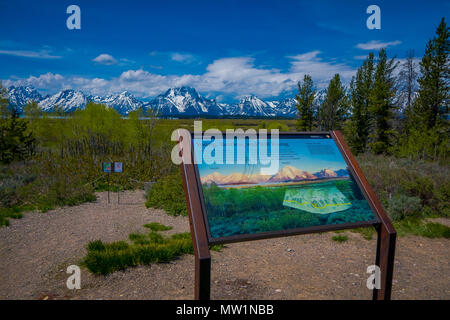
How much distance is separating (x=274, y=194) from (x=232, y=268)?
6.81ft

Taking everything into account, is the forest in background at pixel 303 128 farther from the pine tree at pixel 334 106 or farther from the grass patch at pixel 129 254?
the grass patch at pixel 129 254

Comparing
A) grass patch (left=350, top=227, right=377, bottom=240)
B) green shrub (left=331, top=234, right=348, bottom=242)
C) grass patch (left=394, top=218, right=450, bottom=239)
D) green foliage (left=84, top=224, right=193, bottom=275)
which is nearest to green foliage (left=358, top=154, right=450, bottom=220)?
grass patch (left=394, top=218, right=450, bottom=239)

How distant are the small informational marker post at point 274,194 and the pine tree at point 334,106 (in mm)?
33974

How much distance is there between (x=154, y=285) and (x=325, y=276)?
2259mm

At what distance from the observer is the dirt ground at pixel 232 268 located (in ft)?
11.2

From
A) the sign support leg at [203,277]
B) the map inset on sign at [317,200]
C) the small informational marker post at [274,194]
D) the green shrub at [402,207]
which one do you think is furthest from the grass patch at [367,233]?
the sign support leg at [203,277]

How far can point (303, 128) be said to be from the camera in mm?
38375

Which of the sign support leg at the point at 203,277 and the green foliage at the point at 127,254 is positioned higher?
the sign support leg at the point at 203,277

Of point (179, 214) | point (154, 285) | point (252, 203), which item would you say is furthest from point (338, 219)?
point (179, 214)

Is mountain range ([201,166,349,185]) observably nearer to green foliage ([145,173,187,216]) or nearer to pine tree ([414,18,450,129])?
green foliage ([145,173,187,216])

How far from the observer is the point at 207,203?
90.3 inches

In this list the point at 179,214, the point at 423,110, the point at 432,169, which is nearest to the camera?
the point at 179,214

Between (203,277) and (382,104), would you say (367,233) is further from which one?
(382,104)

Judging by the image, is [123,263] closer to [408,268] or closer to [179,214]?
[179,214]
